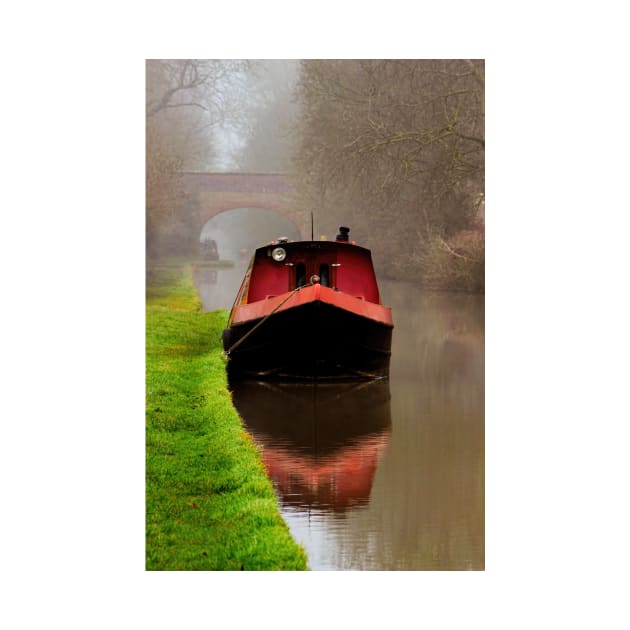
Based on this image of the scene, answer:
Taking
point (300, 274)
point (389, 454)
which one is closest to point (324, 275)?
point (300, 274)

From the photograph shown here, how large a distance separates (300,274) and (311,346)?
83 centimetres

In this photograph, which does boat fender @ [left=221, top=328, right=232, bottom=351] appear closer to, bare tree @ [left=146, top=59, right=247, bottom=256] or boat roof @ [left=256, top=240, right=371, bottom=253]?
boat roof @ [left=256, top=240, right=371, bottom=253]

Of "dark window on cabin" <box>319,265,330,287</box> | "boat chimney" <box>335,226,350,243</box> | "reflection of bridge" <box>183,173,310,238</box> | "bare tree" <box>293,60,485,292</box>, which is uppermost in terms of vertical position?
"bare tree" <box>293,60,485,292</box>

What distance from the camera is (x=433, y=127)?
33.7ft

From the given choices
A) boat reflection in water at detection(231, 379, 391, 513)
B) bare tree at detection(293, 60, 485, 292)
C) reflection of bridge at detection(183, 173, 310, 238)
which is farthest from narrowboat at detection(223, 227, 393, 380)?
reflection of bridge at detection(183, 173, 310, 238)

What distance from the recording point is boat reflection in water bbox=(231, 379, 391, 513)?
655cm

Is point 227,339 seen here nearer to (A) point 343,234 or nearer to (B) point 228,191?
(A) point 343,234

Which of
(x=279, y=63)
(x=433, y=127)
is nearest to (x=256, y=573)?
(x=279, y=63)

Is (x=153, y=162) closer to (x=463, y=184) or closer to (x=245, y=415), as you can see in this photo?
(x=245, y=415)

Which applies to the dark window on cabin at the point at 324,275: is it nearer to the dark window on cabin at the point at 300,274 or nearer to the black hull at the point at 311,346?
the dark window on cabin at the point at 300,274

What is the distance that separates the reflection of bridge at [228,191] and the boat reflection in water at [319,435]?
5.90 ft

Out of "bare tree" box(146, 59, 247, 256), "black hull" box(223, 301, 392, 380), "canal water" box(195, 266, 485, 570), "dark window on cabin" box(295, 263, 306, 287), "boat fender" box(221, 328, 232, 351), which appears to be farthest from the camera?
"boat fender" box(221, 328, 232, 351)
